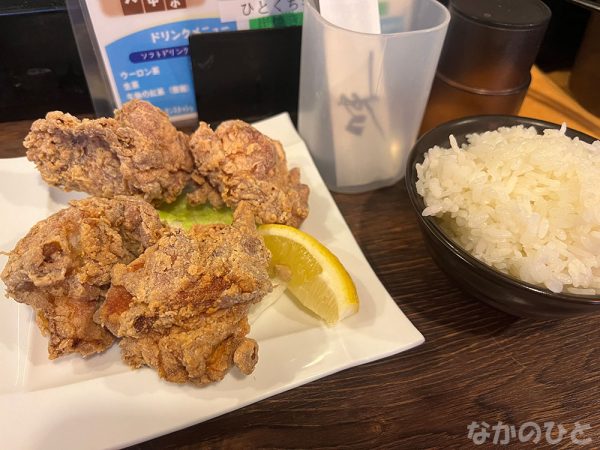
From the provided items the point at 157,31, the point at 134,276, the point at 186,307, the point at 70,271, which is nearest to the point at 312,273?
the point at 186,307

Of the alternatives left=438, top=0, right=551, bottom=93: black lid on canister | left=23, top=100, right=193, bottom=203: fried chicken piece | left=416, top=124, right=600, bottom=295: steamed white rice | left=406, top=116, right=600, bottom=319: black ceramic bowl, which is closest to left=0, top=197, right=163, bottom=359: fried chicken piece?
left=23, top=100, right=193, bottom=203: fried chicken piece

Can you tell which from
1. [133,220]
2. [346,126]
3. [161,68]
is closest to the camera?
[133,220]

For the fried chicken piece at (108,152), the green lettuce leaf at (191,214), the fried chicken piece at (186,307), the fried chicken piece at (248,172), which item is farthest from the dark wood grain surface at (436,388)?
the fried chicken piece at (108,152)

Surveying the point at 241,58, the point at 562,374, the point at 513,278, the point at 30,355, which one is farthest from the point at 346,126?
the point at 30,355

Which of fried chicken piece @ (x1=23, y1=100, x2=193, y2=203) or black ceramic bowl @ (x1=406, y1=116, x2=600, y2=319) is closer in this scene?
black ceramic bowl @ (x1=406, y1=116, x2=600, y2=319)

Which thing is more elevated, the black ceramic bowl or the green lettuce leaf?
the black ceramic bowl

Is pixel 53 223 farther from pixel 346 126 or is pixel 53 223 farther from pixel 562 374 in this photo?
pixel 562 374

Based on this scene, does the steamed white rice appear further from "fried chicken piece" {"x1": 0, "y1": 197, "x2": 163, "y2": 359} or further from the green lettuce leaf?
"fried chicken piece" {"x1": 0, "y1": 197, "x2": 163, "y2": 359}
